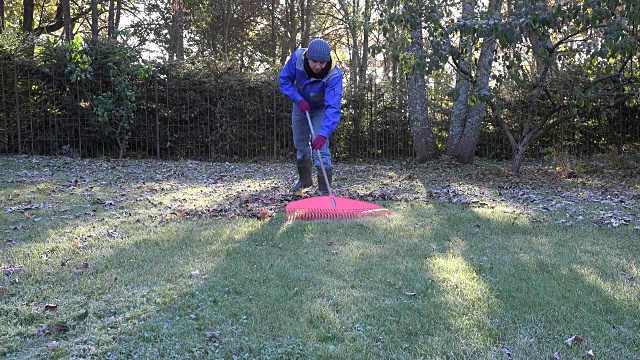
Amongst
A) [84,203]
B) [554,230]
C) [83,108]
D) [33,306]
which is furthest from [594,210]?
[83,108]

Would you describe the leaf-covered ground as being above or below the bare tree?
below

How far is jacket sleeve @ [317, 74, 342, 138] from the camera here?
5.52 meters

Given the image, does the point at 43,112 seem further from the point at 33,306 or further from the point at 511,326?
the point at 511,326

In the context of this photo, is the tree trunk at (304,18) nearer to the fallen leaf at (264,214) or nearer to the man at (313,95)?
the man at (313,95)

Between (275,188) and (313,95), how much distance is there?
1918mm

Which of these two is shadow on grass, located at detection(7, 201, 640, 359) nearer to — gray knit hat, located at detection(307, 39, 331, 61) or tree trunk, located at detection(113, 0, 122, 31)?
gray knit hat, located at detection(307, 39, 331, 61)

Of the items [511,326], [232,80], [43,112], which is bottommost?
[511,326]

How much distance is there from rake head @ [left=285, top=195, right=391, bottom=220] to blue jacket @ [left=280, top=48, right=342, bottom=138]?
36.1 inches

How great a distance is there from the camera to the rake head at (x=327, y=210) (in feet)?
16.1

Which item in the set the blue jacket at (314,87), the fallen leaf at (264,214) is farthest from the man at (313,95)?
the fallen leaf at (264,214)

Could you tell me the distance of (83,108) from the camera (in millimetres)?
11922

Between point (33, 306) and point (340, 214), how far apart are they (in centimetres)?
288

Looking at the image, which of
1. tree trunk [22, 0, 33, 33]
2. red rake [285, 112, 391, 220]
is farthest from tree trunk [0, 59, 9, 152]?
red rake [285, 112, 391, 220]

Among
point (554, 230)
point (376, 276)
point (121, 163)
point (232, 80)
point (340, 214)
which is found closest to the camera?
point (376, 276)
